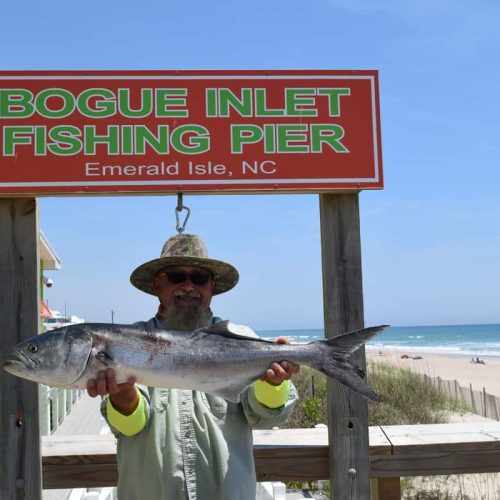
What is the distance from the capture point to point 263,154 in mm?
3764

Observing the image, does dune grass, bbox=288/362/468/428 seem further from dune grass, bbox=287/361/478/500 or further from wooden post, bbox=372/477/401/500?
wooden post, bbox=372/477/401/500

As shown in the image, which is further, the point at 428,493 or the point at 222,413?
the point at 428,493

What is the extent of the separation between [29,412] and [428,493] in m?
5.03

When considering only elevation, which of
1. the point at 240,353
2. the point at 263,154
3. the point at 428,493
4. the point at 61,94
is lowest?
the point at 428,493

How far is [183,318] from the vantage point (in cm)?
340

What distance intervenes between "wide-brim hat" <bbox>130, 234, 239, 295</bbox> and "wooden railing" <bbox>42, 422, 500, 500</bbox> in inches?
40.7

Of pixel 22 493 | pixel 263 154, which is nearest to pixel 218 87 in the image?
pixel 263 154

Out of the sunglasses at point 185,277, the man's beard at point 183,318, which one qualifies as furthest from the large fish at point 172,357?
the sunglasses at point 185,277

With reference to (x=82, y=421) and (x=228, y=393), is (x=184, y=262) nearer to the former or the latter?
(x=228, y=393)

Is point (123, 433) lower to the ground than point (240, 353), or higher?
lower

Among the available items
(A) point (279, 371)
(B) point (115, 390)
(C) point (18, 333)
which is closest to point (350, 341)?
(A) point (279, 371)

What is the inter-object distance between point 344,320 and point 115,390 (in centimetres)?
150

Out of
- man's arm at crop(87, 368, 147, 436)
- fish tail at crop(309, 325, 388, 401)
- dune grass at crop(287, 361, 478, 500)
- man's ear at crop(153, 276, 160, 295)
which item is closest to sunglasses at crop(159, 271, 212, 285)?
man's ear at crop(153, 276, 160, 295)

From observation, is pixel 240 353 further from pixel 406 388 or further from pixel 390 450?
pixel 406 388
